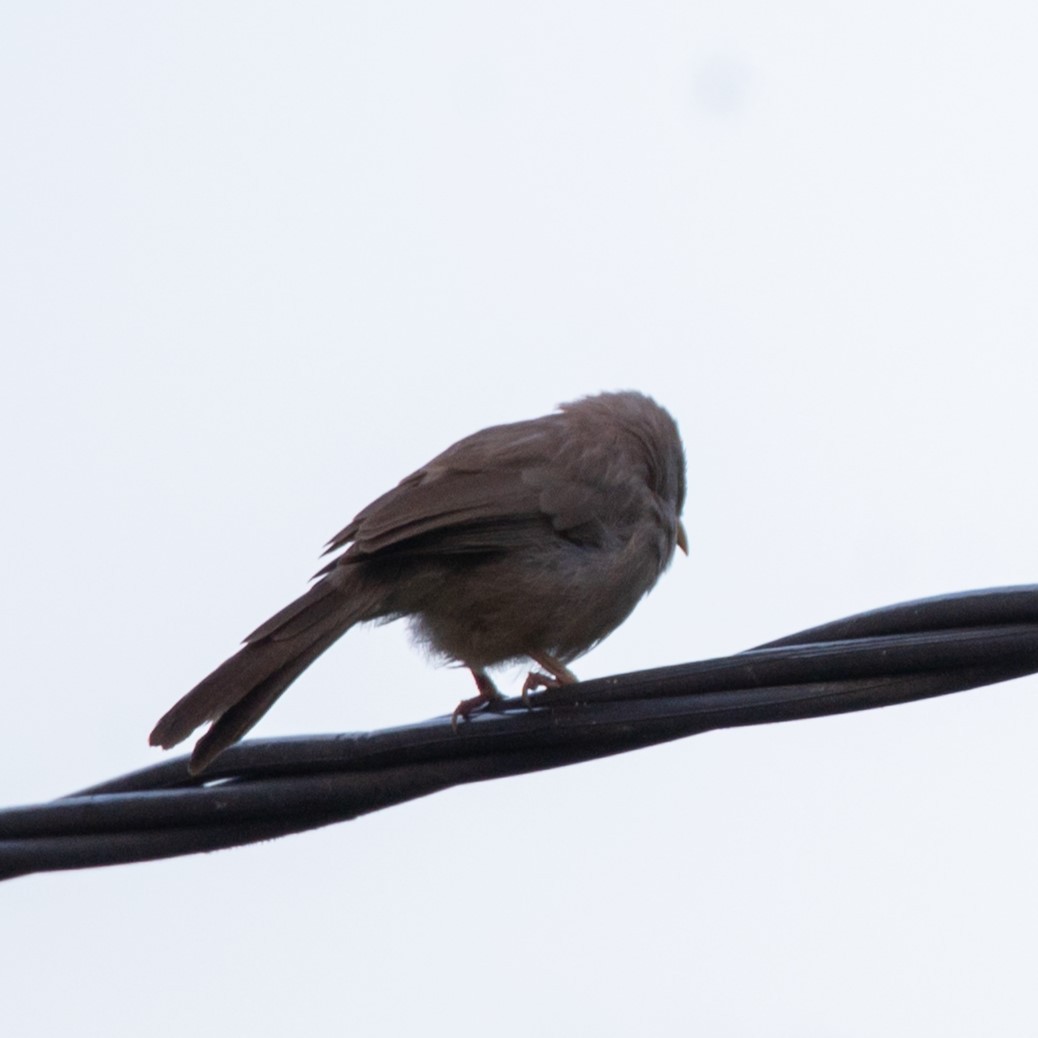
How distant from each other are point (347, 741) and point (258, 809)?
0.84ft

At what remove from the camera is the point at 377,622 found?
5539 millimetres

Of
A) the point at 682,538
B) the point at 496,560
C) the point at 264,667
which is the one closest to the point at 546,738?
the point at 264,667

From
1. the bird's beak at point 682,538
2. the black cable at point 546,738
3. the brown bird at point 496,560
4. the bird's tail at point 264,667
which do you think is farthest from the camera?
the bird's beak at point 682,538

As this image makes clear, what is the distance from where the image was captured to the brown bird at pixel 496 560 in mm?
4914

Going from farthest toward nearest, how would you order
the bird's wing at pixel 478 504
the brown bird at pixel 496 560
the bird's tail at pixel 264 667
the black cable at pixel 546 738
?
the bird's wing at pixel 478 504, the brown bird at pixel 496 560, the bird's tail at pixel 264 667, the black cable at pixel 546 738

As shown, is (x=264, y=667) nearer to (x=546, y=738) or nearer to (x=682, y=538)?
(x=546, y=738)

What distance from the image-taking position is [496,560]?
210 inches

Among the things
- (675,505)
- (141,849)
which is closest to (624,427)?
(675,505)

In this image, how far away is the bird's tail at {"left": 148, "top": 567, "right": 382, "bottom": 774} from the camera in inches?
167

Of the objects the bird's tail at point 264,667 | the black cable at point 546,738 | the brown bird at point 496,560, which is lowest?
the black cable at point 546,738

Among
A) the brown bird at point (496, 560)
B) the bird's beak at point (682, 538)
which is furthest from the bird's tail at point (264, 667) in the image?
the bird's beak at point (682, 538)

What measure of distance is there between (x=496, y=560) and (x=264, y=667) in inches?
42.2

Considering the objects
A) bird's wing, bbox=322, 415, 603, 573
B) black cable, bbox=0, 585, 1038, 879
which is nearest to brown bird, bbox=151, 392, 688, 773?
bird's wing, bbox=322, 415, 603, 573

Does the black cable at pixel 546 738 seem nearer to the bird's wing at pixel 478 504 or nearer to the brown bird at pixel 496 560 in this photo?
the brown bird at pixel 496 560
